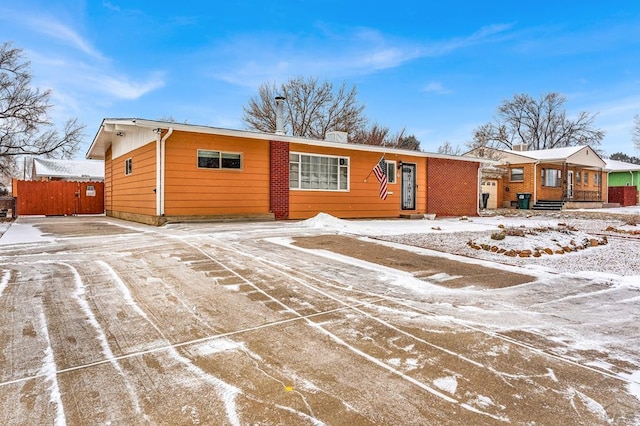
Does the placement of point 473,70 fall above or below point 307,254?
above

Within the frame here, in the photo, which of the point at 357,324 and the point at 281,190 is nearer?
the point at 357,324

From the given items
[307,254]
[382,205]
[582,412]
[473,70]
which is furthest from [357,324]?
[473,70]

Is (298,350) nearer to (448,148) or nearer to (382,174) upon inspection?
(382,174)

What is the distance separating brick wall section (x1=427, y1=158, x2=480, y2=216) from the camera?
15.7 metres

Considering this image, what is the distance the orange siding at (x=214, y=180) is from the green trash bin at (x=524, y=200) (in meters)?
20.0

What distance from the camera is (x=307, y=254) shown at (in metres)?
5.91

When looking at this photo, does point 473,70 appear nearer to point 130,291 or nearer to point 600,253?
point 600,253

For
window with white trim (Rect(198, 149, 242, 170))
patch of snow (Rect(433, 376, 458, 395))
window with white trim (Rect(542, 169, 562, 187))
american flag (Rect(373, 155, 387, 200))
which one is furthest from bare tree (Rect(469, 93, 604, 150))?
patch of snow (Rect(433, 376, 458, 395))

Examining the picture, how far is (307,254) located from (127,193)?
10.2 m

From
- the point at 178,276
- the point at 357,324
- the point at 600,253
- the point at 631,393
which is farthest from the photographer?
the point at 600,253

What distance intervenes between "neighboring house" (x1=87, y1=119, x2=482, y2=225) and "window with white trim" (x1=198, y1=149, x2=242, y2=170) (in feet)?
0.09

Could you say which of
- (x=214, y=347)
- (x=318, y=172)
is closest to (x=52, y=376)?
(x=214, y=347)

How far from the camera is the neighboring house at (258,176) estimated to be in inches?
404

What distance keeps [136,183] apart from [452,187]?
1274 cm
